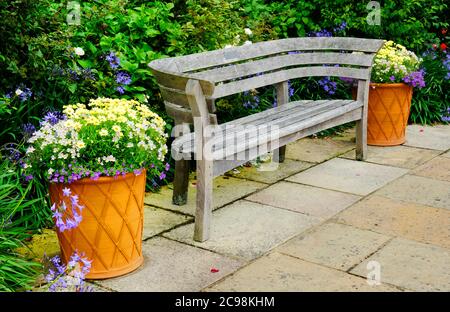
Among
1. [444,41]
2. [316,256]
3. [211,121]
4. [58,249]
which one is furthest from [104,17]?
[444,41]

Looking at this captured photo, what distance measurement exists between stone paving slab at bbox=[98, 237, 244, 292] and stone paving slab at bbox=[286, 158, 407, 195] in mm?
1556

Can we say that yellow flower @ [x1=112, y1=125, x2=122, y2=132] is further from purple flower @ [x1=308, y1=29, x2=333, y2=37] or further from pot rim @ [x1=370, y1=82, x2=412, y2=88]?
purple flower @ [x1=308, y1=29, x2=333, y2=37]

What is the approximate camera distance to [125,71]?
488 cm

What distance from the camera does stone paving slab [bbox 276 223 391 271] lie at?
365cm

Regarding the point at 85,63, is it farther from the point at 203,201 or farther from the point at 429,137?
the point at 429,137

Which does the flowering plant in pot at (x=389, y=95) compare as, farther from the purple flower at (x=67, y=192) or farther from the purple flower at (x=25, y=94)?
the purple flower at (x=67, y=192)

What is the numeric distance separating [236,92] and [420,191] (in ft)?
5.11

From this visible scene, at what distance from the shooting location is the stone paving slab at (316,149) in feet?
18.9

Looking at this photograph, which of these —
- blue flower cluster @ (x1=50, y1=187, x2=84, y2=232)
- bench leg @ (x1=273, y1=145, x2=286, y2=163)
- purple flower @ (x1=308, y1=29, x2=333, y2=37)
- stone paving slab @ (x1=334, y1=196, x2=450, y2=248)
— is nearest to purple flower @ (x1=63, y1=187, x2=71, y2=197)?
blue flower cluster @ (x1=50, y1=187, x2=84, y2=232)

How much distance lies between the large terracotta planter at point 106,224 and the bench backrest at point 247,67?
76cm

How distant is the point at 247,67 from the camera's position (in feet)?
16.1

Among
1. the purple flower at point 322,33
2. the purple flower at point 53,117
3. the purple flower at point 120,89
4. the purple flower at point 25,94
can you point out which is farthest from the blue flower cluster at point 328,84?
the purple flower at point 25,94
